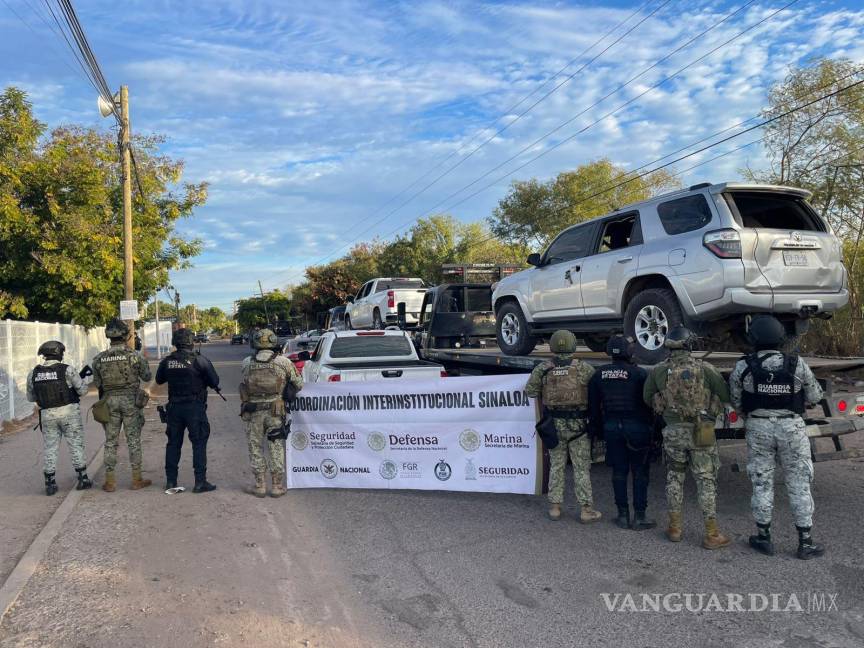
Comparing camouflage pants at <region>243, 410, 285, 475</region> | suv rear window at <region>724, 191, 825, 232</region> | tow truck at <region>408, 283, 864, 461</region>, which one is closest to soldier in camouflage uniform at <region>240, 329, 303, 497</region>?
camouflage pants at <region>243, 410, 285, 475</region>

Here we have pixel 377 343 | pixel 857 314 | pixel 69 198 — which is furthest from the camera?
pixel 69 198

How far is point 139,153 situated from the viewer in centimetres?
2641

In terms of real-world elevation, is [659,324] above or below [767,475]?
above

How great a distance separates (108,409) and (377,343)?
4091 mm

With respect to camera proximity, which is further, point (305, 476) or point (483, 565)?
point (305, 476)

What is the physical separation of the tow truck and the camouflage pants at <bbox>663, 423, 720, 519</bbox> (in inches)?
21.4

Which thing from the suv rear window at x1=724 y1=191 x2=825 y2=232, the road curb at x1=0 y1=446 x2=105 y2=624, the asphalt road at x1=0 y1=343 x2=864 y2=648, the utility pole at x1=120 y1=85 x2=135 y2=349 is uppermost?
the utility pole at x1=120 y1=85 x2=135 y2=349

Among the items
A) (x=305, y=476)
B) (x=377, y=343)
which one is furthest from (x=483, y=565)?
(x=377, y=343)

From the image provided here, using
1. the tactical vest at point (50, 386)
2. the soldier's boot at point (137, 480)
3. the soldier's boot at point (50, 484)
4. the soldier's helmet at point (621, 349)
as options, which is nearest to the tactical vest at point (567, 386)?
the soldier's helmet at point (621, 349)

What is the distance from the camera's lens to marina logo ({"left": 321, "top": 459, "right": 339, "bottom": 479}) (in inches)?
285

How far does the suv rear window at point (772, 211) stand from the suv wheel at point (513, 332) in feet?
10.8

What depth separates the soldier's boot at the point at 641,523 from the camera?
5.73 meters

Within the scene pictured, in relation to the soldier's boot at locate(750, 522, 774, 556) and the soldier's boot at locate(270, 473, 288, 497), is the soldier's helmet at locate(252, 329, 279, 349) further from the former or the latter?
the soldier's boot at locate(750, 522, 774, 556)

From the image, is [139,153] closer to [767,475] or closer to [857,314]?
[857,314]
